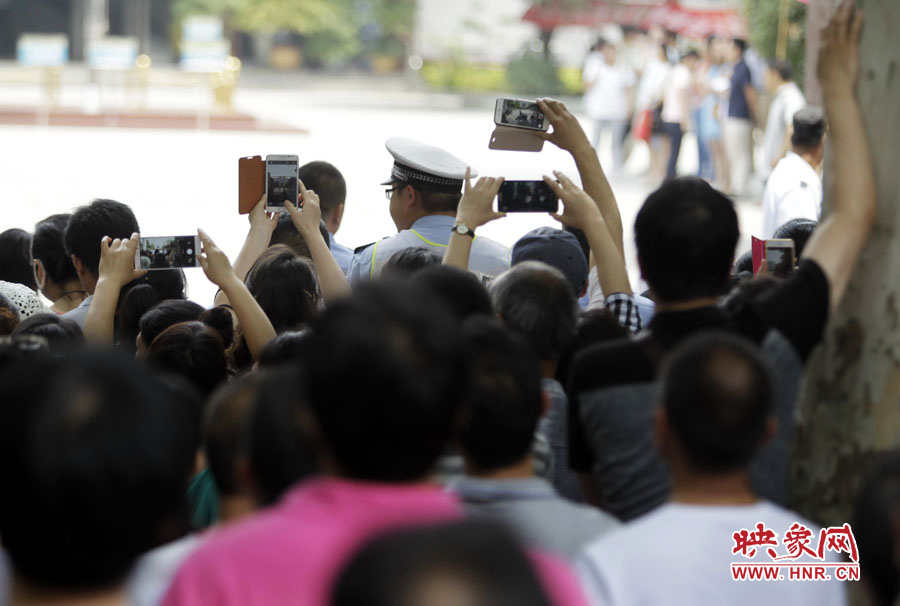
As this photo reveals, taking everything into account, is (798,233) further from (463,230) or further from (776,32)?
(776,32)

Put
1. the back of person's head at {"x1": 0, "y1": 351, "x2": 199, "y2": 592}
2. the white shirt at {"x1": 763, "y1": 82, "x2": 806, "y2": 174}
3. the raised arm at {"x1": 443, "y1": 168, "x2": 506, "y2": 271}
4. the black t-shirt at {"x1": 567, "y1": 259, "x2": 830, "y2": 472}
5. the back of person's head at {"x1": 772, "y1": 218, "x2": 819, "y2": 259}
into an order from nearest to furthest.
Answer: the back of person's head at {"x1": 0, "y1": 351, "x2": 199, "y2": 592} < the black t-shirt at {"x1": 567, "y1": 259, "x2": 830, "y2": 472} < the raised arm at {"x1": 443, "y1": 168, "x2": 506, "y2": 271} < the back of person's head at {"x1": 772, "y1": 218, "x2": 819, "y2": 259} < the white shirt at {"x1": 763, "y1": 82, "x2": 806, "y2": 174}

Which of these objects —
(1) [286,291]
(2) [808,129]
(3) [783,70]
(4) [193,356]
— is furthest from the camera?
(3) [783,70]

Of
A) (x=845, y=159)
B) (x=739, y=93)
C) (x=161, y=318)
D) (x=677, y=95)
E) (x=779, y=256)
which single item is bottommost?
(x=677, y=95)

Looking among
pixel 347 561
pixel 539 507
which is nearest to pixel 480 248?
pixel 539 507

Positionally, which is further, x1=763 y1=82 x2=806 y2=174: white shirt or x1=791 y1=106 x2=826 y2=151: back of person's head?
x1=763 y1=82 x2=806 y2=174: white shirt

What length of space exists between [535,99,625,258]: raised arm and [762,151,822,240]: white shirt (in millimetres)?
3093

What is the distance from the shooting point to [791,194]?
6883 millimetres

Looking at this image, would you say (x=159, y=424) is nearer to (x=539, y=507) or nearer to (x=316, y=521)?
(x=316, y=521)

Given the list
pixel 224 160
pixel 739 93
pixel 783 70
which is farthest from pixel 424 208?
pixel 224 160

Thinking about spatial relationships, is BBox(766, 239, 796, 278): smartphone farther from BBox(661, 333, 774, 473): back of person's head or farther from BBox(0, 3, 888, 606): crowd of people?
BBox(661, 333, 774, 473): back of person's head

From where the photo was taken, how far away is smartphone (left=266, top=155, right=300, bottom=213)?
4652 mm

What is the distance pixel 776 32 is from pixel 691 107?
4.88 ft

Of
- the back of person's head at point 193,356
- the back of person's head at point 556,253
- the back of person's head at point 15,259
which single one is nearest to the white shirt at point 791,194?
the back of person's head at point 556,253

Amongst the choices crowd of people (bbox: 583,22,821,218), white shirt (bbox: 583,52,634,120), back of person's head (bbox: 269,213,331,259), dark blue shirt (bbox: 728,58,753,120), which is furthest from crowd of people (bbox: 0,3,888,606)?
white shirt (bbox: 583,52,634,120)
